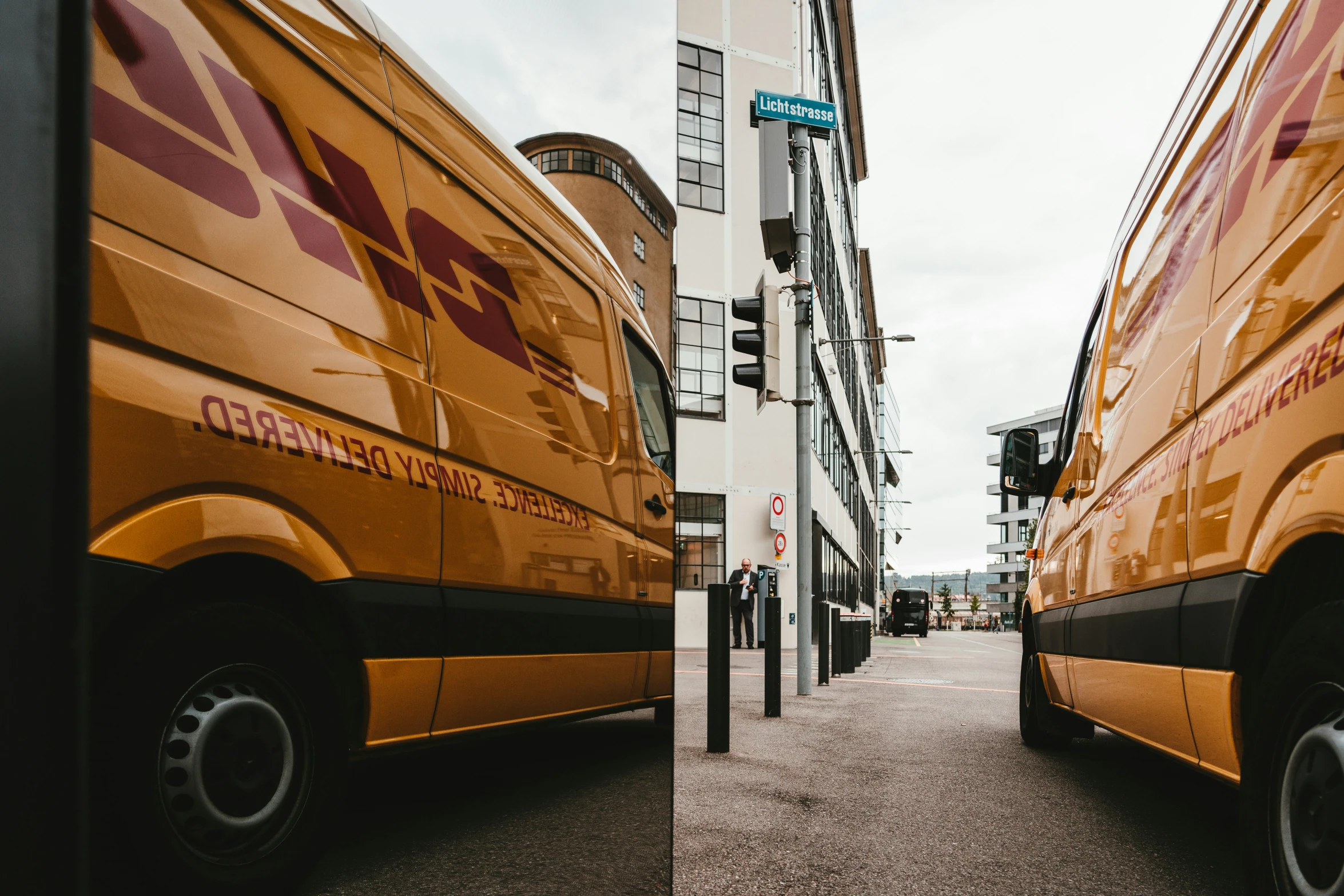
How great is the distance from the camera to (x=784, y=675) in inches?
435

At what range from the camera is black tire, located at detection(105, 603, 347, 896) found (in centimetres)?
107

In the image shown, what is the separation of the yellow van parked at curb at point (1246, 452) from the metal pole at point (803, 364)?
17.5ft

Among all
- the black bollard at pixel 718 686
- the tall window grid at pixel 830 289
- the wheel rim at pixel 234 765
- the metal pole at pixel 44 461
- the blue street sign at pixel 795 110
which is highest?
the tall window grid at pixel 830 289

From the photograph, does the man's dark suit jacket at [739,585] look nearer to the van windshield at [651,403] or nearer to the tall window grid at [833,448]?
the tall window grid at [833,448]

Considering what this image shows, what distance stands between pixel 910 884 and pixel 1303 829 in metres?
1.24

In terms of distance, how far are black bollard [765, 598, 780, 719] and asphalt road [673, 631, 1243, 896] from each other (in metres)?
0.17

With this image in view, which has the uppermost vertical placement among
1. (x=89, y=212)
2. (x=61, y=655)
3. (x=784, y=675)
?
(x=89, y=212)

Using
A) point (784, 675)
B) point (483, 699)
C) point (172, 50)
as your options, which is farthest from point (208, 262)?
point (784, 675)

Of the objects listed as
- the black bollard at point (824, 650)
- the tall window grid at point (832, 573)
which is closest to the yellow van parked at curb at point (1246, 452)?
the black bollard at point (824, 650)

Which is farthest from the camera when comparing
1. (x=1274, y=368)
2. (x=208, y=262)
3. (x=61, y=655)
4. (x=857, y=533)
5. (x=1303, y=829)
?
(x=857, y=533)

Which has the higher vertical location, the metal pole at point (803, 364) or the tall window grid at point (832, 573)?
the metal pole at point (803, 364)

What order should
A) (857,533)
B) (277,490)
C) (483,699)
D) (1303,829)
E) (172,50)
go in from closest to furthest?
(172,50) → (277,490) → (1303,829) → (483,699) → (857,533)

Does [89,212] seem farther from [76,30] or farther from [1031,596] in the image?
[1031,596]

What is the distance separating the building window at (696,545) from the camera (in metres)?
6.38
